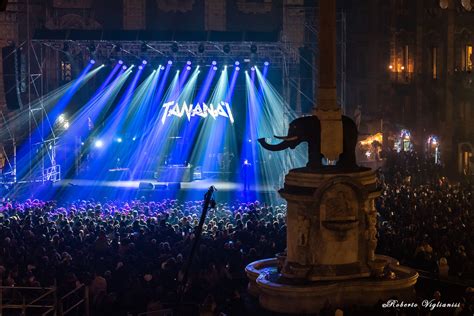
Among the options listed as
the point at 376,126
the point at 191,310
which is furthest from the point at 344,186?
the point at 376,126

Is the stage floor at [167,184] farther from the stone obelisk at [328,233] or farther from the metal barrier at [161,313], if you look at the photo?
the metal barrier at [161,313]

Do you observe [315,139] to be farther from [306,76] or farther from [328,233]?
[306,76]

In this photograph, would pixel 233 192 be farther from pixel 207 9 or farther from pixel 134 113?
pixel 207 9

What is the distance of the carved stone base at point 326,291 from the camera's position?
59.8 ft

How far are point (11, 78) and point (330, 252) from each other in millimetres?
23544

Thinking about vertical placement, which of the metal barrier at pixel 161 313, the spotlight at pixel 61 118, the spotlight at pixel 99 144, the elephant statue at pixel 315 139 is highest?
the spotlight at pixel 61 118

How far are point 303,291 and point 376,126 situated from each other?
108 feet

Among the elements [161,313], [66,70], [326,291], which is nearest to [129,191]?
[66,70]

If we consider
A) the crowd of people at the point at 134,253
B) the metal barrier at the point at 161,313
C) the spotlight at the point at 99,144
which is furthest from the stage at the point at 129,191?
the metal barrier at the point at 161,313

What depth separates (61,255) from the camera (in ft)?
65.3

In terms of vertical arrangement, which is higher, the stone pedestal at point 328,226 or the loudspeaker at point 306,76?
the loudspeaker at point 306,76

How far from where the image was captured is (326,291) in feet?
60.2

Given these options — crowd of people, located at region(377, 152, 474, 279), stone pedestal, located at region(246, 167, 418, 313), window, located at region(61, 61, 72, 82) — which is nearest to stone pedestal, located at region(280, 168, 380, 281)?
stone pedestal, located at region(246, 167, 418, 313)

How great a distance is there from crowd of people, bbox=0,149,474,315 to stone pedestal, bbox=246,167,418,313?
1.21 m
